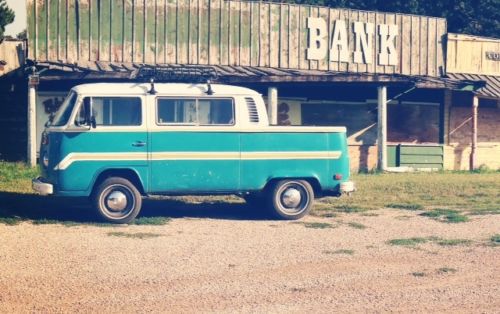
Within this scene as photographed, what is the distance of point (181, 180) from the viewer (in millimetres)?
13391

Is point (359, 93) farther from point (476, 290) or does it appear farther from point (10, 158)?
point (476, 290)

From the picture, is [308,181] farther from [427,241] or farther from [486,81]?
[486,81]

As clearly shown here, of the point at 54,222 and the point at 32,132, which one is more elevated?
the point at 32,132

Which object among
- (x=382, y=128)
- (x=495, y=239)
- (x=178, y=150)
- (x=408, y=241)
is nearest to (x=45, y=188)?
(x=178, y=150)

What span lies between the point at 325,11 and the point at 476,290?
18216 mm

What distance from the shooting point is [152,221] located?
13.2 metres

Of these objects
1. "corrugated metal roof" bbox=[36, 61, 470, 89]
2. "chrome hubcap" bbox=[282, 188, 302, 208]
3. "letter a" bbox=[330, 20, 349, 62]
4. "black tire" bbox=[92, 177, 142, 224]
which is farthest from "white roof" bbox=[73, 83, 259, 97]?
"letter a" bbox=[330, 20, 349, 62]

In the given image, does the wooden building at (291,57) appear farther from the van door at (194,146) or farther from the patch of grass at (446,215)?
the patch of grass at (446,215)

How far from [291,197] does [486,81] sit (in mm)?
14613

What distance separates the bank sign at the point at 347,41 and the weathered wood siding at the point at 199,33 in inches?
5.4

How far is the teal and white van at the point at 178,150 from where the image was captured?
12805 millimetres

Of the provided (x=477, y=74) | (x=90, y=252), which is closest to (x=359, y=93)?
(x=477, y=74)

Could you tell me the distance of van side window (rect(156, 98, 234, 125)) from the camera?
13219mm

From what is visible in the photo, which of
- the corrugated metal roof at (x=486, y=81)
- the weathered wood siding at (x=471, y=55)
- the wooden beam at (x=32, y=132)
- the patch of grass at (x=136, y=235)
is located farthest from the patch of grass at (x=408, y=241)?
the weathered wood siding at (x=471, y=55)
